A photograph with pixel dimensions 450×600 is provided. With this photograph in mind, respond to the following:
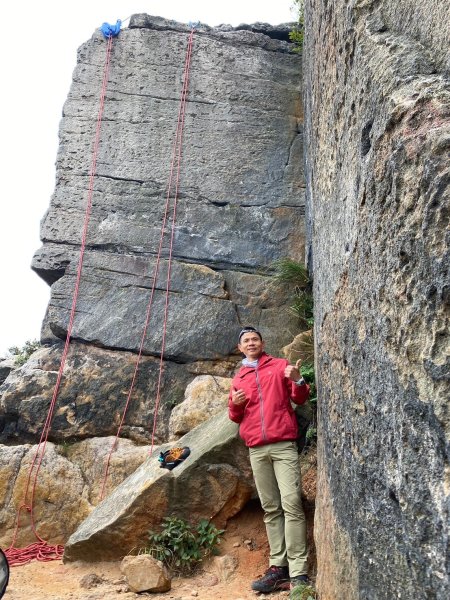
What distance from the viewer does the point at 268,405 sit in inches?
169

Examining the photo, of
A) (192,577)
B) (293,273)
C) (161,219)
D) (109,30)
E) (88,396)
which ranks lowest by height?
(192,577)

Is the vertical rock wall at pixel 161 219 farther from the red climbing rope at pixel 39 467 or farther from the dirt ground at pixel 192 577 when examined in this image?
the dirt ground at pixel 192 577

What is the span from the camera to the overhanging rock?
459cm

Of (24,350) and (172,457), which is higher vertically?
(24,350)

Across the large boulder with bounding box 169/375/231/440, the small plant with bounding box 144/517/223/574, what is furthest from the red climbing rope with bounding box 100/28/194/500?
the small plant with bounding box 144/517/223/574

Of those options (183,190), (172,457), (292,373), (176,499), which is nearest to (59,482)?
(172,457)

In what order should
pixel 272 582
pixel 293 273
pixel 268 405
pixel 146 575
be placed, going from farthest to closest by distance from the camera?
pixel 293 273 < pixel 268 405 < pixel 146 575 < pixel 272 582

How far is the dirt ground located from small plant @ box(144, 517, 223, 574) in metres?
0.09

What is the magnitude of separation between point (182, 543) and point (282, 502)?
0.99 metres

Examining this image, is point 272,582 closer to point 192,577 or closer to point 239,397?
point 192,577

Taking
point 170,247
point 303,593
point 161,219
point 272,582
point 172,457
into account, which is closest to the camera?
point 303,593

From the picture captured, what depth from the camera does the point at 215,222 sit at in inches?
288

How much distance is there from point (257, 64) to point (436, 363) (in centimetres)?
729

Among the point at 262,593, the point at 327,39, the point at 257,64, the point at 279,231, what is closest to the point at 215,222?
the point at 279,231
